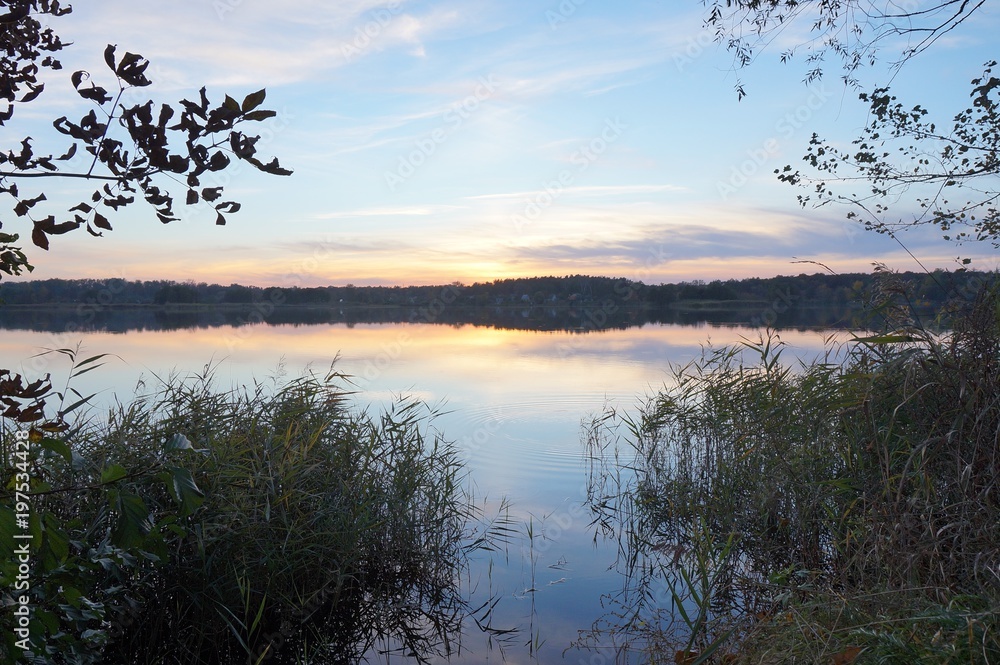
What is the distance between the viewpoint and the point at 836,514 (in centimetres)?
525

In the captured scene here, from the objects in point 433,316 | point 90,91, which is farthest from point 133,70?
point 433,316

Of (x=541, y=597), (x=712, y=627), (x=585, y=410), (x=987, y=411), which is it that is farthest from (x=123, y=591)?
(x=585, y=410)

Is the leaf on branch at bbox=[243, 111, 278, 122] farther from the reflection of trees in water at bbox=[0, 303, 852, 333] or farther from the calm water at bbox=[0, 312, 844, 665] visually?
the reflection of trees in water at bbox=[0, 303, 852, 333]

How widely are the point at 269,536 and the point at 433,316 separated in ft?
190

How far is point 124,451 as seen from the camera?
4926 mm

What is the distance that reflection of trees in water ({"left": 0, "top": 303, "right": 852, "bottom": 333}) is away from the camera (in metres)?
43.8

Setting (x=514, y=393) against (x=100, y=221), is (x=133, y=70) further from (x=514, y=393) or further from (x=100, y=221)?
(x=514, y=393)

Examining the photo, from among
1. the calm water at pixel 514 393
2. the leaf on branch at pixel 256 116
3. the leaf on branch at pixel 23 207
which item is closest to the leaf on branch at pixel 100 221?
the leaf on branch at pixel 23 207

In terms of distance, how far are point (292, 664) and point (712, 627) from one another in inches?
112

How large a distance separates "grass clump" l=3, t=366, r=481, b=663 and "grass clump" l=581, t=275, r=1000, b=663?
162 cm

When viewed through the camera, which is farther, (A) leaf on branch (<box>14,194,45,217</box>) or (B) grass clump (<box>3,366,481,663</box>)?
(B) grass clump (<box>3,366,481,663</box>)

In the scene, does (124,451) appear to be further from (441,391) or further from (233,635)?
(441,391)

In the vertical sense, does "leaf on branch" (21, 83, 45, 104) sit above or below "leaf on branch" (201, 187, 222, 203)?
above

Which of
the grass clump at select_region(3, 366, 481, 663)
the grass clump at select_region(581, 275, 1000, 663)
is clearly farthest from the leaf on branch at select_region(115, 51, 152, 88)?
the grass clump at select_region(581, 275, 1000, 663)
